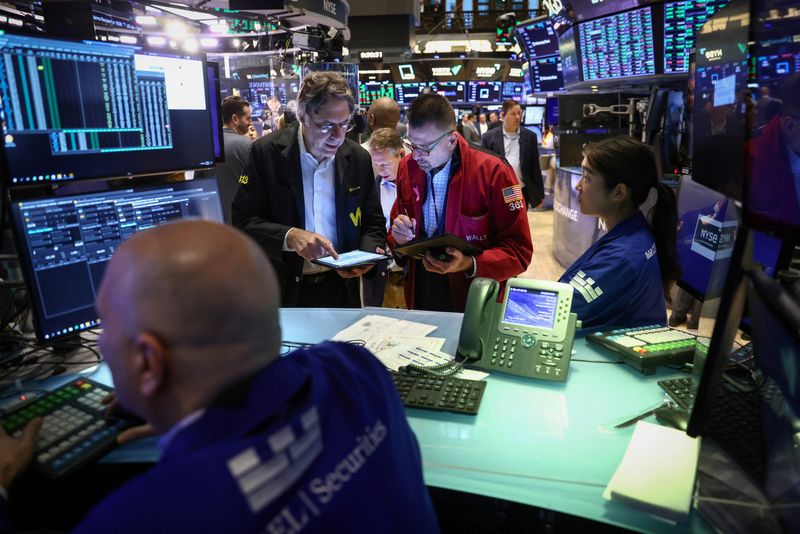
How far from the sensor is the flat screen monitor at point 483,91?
1421 cm

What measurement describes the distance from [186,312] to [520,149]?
768 cm

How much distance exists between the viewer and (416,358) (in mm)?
1761

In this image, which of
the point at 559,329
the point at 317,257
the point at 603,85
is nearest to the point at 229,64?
the point at 603,85

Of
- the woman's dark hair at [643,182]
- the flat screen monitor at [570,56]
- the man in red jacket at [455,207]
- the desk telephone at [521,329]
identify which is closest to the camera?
the desk telephone at [521,329]

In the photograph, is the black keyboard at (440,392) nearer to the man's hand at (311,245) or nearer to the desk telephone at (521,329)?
the desk telephone at (521,329)

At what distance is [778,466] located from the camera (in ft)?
3.63

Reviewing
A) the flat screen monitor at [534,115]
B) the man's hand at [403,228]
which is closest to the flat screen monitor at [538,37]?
the flat screen monitor at [534,115]

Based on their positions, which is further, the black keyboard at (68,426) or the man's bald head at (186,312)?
the black keyboard at (68,426)

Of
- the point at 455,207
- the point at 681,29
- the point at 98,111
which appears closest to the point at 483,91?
the point at 681,29

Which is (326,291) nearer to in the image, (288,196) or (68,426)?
(288,196)

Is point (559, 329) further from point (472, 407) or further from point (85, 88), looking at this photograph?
point (85, 88)

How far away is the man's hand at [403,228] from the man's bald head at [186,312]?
1802 mm

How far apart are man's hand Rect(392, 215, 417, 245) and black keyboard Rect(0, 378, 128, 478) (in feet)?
4.71

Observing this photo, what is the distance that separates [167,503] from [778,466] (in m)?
1.07
